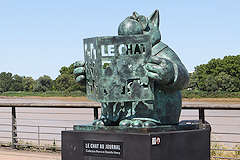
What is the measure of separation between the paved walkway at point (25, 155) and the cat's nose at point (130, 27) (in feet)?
15.2

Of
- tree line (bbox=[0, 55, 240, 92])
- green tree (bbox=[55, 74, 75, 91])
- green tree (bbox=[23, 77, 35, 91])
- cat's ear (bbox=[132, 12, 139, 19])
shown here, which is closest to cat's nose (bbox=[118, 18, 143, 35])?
cat's ear (bbox=[132, 12, 139, 19])

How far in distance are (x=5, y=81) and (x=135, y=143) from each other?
80.0 m

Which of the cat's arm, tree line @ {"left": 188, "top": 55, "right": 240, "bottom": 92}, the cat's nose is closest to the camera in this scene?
the cat's arm

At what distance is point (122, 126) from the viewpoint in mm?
4266

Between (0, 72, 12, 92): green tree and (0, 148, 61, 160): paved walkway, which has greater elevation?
(0, 72, 12, 92): green tree

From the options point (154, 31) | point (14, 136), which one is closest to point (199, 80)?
point (14, 136)

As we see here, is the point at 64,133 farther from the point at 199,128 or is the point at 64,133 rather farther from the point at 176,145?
the point at 199,128

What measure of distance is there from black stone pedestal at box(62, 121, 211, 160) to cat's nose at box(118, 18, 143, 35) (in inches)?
40.2

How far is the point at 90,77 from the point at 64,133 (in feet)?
2.26

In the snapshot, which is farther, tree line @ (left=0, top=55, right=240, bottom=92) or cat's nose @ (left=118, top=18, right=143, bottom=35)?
tree line @ (left=0, top=55, right=240, bottom=92)

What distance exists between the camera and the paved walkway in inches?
335

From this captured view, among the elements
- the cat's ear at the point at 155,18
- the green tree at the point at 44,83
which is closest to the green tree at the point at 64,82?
the green tree at the point at 44,83

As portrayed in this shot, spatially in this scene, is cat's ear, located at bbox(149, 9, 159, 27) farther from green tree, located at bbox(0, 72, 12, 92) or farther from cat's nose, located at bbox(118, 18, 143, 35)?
green tree, located at bbox(0, 72, 12, 92)

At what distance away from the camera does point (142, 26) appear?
4590 mm
